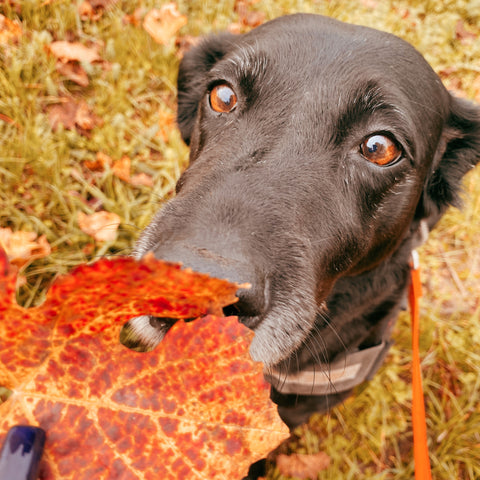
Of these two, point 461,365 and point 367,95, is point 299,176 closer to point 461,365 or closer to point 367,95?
point 367,95

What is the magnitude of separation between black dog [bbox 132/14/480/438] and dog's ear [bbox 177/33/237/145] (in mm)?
607

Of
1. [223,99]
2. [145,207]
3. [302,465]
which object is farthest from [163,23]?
[302,465]

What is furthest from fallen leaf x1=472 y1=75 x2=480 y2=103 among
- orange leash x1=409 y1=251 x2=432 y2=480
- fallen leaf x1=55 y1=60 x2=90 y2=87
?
fallen leaf x1=55 y1=60 x2=90 y2=87

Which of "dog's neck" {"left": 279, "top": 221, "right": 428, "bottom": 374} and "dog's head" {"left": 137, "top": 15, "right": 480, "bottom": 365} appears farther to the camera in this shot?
"dog's neck" {"left": 279, "top": 221, "right": 428, "bottom": 374}

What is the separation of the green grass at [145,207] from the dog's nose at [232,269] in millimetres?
1410

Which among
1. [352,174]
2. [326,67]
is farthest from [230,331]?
[326,67]

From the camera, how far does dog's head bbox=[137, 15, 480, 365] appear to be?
148cm

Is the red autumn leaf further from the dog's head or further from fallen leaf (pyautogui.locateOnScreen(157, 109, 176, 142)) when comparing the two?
fallen leaf (pyautogui.locateOnScreen(157, 109, 176, 142))

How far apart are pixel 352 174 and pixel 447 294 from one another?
2.36m

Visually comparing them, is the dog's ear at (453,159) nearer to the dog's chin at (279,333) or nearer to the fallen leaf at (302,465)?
the dog's chin at (279,333)

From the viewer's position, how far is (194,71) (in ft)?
9.57

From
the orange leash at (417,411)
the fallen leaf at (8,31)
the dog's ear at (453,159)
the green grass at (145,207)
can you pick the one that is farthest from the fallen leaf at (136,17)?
the orange leash at (417,411)

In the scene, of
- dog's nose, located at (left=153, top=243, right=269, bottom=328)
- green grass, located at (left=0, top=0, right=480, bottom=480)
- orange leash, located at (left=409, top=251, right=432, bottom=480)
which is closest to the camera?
dog's nose, located at (left=153, top=243, right=269, bottom=328)

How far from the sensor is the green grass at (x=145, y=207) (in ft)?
9.69
